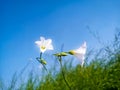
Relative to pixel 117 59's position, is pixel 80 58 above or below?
below

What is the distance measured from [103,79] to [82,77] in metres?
0.23

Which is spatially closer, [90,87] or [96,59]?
[90,87]

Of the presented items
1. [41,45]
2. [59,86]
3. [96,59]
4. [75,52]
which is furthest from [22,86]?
[75,52]

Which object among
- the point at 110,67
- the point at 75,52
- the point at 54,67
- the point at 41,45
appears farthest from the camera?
the point at 54,67

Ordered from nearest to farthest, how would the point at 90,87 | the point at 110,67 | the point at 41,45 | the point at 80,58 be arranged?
1. the point at 80,58
2. the point at 41,45
3. the point at 90,87
4. the point at 110,67

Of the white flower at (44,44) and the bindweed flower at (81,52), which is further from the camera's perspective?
the white flower at (44,44)

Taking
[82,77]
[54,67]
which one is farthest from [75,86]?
[54,67]

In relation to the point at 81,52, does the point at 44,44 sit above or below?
above

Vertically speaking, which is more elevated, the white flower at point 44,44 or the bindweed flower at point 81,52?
the white flower at point 44,44

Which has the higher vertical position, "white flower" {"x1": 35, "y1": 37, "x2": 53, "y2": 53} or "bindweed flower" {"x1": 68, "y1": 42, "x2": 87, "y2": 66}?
"white flower" {"x1": 35, "y1": 37, "x2": 53, "y2": 53}

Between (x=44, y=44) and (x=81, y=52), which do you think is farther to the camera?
(x=44, y=44)

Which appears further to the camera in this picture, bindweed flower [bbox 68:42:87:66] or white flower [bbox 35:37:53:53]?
white flower [bbox 35:37:53:53]

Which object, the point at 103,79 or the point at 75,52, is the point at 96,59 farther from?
the point at 75,52

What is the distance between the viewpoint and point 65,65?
3771 millimetres
